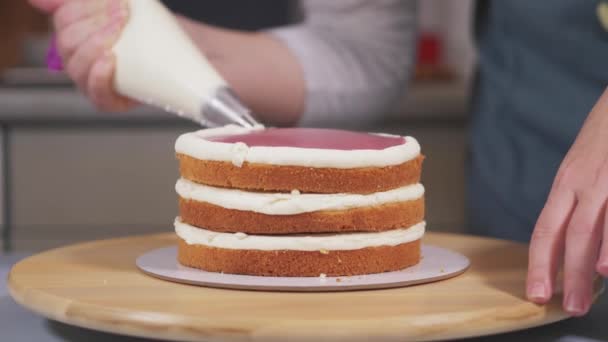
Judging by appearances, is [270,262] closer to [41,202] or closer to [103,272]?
[103,272]

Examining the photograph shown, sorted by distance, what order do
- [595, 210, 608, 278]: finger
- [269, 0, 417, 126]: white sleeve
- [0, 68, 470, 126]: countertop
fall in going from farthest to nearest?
[0, 68, 470, 126]: countertop, [269, 0, 417, 126]: white sleeve, [595, 210, 608, 278]: finger

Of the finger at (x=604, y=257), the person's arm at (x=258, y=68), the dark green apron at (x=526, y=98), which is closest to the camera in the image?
the finger at (x=604, y=257)

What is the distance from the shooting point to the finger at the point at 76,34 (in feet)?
3.76

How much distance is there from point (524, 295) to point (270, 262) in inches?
8.0

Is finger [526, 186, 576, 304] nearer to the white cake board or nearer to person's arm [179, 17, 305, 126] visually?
the white cake board

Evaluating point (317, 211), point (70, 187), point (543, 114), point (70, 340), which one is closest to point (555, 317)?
point (317, 211)

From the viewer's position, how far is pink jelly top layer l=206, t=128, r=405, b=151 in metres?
0.86

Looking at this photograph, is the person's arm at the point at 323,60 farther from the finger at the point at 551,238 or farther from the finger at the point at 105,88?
the finger at the point at 551,238

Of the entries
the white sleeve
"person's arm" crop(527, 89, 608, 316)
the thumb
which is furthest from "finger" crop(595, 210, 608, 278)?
the white sleeve

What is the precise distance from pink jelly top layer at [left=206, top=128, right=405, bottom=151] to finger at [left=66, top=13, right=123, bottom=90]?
0.25m

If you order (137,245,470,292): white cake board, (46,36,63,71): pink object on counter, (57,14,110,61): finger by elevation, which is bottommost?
(137,245,470,292): white cake board

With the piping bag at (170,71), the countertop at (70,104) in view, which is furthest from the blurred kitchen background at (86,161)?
the piping bag at (170,71)

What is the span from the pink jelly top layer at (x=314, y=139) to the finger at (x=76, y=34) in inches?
11.8

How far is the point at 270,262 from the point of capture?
83 cm
